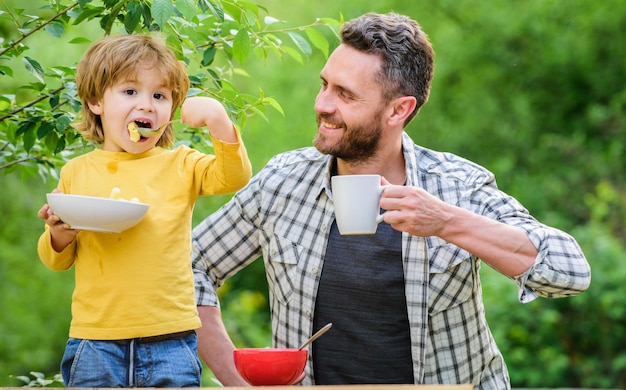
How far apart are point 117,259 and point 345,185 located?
53 centimetres

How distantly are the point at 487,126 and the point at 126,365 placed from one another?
237 inches

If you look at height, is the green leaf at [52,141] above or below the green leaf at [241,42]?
below

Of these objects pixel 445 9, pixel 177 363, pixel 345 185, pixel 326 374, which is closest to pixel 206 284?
pixel 326 374

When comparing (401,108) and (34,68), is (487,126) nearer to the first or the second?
(401,108)

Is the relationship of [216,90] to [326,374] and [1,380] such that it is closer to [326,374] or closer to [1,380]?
[326,374]

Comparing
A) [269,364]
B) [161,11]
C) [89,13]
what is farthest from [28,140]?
[269,364]

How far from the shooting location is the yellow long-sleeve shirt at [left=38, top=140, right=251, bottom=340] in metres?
2.07

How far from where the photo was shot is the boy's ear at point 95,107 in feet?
7.20

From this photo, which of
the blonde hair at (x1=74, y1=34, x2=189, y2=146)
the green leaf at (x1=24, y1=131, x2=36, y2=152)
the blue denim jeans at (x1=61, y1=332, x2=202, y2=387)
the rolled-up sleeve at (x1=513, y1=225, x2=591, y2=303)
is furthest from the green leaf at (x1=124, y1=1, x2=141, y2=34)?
the rolled-up sleeve at (x1=513, y1=225, x2=591, y2=303)

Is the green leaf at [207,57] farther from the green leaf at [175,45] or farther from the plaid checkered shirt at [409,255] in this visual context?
the plaid checkered shirt at [409,255]

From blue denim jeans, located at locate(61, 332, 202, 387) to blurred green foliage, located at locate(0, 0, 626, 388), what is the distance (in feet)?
12.2

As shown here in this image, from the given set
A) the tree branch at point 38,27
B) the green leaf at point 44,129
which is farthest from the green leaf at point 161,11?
the green leaf at point 44,129

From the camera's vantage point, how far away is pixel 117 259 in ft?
6.84

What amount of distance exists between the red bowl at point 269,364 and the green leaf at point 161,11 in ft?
2.37
